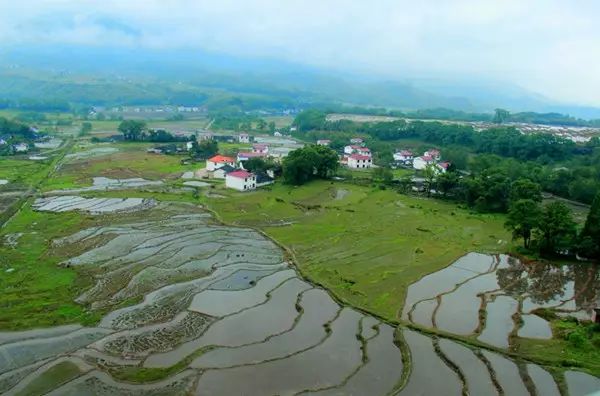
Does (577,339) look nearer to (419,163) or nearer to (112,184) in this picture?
(112,184)

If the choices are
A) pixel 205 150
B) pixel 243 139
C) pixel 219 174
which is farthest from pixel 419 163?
pixel 243 139

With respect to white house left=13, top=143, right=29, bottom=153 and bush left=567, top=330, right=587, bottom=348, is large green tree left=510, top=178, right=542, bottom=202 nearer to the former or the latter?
bush left=567, top=330, right=587, bottom=348

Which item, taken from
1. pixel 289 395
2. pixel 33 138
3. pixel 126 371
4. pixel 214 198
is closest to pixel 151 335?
pixel 126 371

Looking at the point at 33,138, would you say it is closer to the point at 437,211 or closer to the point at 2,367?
the point at 437,211

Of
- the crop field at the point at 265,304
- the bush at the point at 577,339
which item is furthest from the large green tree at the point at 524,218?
the bush at the point at 577,339

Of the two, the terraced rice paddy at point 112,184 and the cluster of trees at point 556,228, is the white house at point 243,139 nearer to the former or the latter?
the terraced rice paddy at point 112,184

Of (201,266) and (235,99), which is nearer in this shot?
(201,266)
